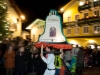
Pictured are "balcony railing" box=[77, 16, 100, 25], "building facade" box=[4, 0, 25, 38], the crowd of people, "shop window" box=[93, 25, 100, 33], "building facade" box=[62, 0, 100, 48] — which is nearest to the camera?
the crowd of people

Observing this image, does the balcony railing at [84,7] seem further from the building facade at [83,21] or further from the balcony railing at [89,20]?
the balcony railing at [89,20]

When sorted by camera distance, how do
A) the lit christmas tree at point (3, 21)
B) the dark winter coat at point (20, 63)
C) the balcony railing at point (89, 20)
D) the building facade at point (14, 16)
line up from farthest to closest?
1. the balcony railing at point (89, 20)
2. the building facade at point (14, 16)
3. the lit christmas tree at point (3, 21)
4. the dark winter coat at point (20, 63)

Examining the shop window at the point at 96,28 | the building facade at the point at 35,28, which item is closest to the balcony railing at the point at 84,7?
the shop window at the point at 96,28

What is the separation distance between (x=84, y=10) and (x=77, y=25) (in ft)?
9.87

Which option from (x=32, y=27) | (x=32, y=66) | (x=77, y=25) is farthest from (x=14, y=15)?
(x=32, y=66)

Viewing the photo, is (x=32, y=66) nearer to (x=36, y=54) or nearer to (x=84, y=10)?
(x=36, y=54)

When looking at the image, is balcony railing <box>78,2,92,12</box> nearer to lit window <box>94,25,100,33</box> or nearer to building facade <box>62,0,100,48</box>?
building facade <box>62,0,100,48</box>

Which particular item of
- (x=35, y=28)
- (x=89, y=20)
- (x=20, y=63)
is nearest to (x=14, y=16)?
(x=89, y=20)

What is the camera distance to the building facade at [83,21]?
123ft

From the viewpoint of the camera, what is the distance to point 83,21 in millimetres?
39438

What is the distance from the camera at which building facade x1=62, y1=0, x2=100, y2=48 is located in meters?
37.4

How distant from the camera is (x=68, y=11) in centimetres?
4431

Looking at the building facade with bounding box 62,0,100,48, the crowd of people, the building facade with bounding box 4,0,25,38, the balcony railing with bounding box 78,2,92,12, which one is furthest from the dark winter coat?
the balcony railing with bounding box 78,2,92,12

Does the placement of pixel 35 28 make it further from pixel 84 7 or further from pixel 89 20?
pixel 89 20
